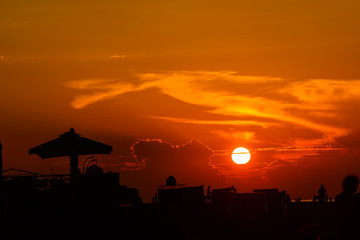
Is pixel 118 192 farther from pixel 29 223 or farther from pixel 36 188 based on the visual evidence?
pixel 29 223

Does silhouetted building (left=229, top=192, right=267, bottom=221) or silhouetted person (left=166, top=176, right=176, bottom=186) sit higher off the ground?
silhouetted person (left=166, top=176, right=176, bottom=186)

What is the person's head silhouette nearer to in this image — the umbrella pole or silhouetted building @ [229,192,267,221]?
silhouetted building @ [229,192,267,221]

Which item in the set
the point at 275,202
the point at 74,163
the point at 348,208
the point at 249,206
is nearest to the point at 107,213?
the point at 74,163

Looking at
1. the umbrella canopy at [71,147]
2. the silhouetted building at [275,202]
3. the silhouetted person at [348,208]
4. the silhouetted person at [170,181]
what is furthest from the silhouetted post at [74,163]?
the silhouetted person at [348,208]

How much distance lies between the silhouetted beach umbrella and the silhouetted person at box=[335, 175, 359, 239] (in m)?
15.1

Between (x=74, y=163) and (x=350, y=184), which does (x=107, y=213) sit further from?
(x=350, y=184)

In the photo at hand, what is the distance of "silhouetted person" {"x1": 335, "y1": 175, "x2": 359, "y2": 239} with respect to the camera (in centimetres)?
1087

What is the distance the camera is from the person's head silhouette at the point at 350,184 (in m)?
10.9

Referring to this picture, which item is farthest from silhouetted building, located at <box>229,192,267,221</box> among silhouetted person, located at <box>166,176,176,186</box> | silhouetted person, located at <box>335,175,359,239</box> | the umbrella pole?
silhouetted person, located at <box>335,175,359,239</box>

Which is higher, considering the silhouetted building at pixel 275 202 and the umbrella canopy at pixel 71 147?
the umbrella canopy at pixel 71 147

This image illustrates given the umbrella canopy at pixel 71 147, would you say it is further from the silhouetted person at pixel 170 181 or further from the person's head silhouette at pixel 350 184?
the person's head silhouette at pixel 350 184

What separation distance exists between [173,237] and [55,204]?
→ 4392 mm

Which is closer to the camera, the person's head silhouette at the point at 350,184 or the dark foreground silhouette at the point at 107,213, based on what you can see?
the person's head silhouette at the point at 350,184

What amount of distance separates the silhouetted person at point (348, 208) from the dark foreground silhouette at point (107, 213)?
19.2 ft
